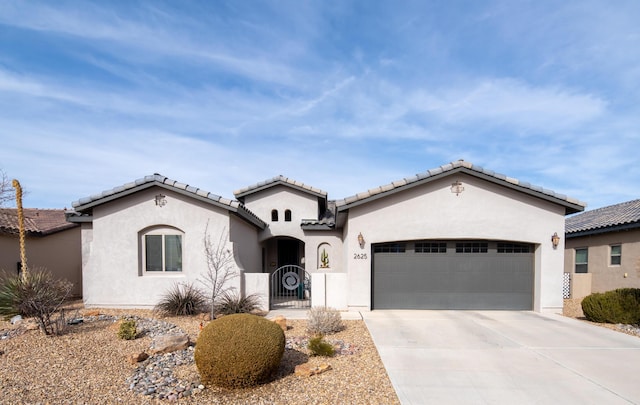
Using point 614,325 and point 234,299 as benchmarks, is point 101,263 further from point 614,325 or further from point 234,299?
point 614,325

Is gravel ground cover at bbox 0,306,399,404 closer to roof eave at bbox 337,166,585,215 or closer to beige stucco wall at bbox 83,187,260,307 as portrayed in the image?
beige stucco wall at bbox 83,187,260,307

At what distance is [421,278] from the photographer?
12383 mm

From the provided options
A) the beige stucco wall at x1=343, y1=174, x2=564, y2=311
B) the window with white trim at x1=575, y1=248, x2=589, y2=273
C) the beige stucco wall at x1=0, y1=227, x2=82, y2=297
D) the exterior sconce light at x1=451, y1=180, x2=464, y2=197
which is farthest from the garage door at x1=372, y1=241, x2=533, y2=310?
the beige stucco wall at x1=0, y1=227, x2=82, y2=297

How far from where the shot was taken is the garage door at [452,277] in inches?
484

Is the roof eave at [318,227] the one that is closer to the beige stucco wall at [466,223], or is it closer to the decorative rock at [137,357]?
the beige stucco wall at [466,223]

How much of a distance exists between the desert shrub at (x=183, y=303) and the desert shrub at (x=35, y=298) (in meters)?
2.62

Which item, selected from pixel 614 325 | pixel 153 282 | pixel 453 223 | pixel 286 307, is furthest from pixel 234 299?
pixel 614 325

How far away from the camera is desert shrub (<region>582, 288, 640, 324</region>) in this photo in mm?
10180

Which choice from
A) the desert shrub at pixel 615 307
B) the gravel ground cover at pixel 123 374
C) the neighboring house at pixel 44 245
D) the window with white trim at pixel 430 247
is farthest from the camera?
the neighboring house at pixel 44 245

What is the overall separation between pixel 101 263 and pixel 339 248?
30.9 ft

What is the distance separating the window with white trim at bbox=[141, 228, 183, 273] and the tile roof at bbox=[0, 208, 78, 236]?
6.07 metres

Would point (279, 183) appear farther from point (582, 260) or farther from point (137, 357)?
Result: point (582, 260)

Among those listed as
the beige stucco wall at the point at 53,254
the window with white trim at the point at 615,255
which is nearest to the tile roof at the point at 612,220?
the window with white trim at the point at 615,255

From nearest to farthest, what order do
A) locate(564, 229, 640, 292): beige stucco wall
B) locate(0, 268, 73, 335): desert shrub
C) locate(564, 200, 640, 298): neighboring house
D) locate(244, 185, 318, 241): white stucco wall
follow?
locate(0, 268, 73, 335): desert shrub < locate(564, 229, 640, 292): beige stucco wall < locate(564, 200, 640, 298): neighboring house < locate(244, 185, 318, 241): white stucco wall
